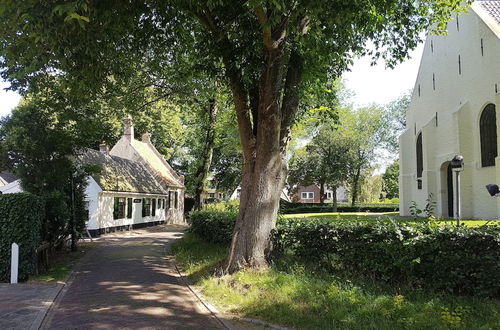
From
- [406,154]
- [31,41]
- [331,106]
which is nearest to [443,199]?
[406,154]

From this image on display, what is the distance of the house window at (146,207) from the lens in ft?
105

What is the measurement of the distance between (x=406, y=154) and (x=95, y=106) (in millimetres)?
25296

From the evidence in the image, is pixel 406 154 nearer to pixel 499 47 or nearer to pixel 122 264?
pixel 499 47

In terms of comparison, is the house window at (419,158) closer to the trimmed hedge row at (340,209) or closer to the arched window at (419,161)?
the arched window at (419,161)

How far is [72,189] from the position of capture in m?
16.4

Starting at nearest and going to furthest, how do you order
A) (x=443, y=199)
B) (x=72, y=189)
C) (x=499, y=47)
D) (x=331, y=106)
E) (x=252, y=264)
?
(x=252, y=264) < (x=331, y=106) < (x=72, y=189) < (x=499, y=47) < (x=443, y=199)

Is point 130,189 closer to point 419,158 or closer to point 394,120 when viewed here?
point 419,158

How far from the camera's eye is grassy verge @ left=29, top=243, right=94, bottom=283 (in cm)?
1036

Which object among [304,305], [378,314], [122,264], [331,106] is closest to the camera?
[378,314]

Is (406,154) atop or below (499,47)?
below

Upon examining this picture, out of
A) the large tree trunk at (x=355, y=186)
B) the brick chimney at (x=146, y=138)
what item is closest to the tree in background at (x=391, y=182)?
the large tree trunk at (x=355, y=186)

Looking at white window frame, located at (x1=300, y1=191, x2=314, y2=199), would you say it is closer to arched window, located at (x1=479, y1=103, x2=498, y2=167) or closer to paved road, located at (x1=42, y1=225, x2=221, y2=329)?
arched window, located at (x1=479, y1=103, x2=498, y2=167)

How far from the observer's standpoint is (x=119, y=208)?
2777 centimetres

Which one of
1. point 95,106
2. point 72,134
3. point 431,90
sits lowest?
point 72,134
